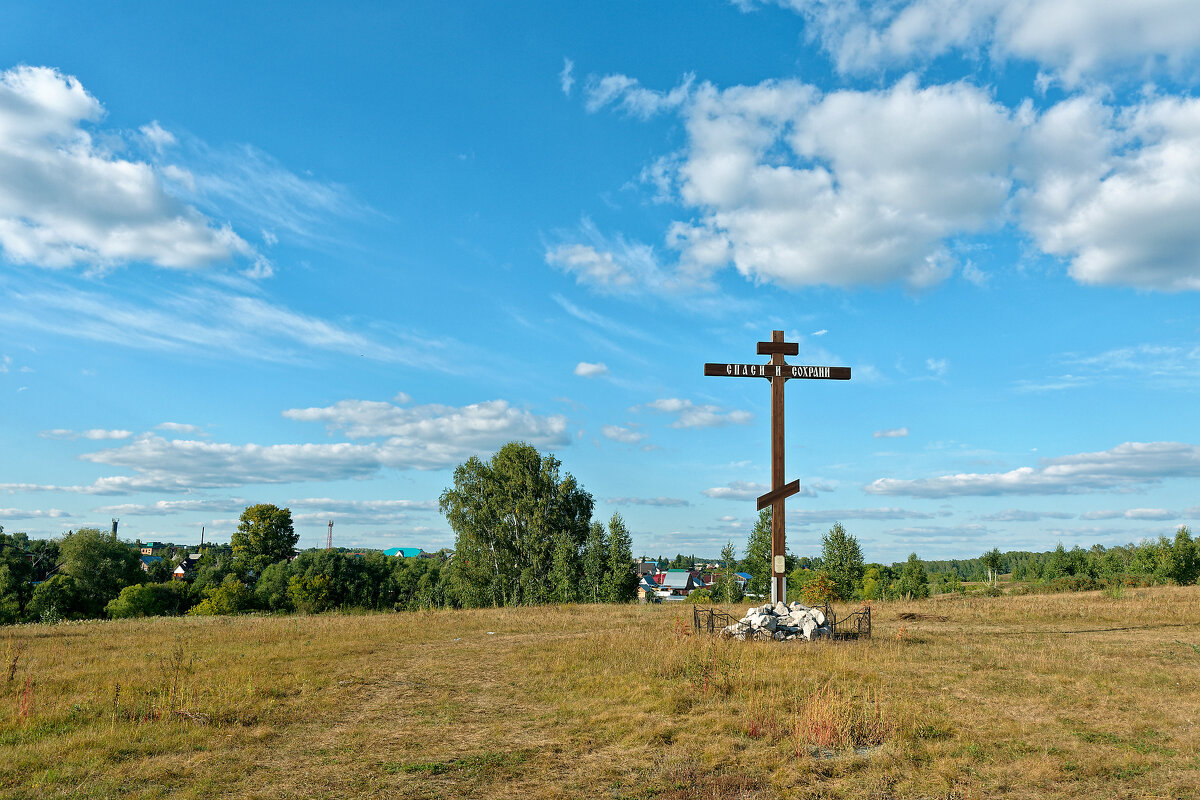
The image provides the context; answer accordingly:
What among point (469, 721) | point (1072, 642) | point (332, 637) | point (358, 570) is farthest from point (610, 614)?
point (358, 570)

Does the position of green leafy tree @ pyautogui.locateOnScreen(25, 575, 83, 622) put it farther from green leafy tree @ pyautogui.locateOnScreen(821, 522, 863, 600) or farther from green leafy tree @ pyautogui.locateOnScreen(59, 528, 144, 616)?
green leafy tree @ pyautogui.locateOnScreen(821, 522, 863, 600)

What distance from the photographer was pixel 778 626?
18.4m

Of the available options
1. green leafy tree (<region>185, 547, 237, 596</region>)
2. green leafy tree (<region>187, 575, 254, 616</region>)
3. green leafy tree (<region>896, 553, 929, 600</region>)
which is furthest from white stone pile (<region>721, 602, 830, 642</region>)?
green leafy tree (<region>185, 547, 237, 596</region>)

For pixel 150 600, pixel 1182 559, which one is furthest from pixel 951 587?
pixel 150 600

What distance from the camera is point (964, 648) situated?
17266 mm

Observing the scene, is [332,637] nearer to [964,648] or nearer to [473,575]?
[964,648]

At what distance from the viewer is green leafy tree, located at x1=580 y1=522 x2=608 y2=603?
45.2 m

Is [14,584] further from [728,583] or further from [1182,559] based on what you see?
[1182,559]

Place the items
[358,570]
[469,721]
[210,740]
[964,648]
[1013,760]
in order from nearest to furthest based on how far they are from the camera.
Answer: [1013,760] → [210,740] → [469,721] → [964,648] → [358,570]

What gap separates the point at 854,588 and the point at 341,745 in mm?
43310

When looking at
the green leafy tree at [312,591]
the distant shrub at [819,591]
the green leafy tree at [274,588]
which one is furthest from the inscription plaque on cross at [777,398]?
the green leafy tree at [274,588]

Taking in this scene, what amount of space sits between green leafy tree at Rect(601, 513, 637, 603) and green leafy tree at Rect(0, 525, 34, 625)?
45976 mm

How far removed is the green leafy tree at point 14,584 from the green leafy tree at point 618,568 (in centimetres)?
4598

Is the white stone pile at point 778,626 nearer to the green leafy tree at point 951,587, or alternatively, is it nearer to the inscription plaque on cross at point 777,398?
the inscription plaque on cross at point 777,398
